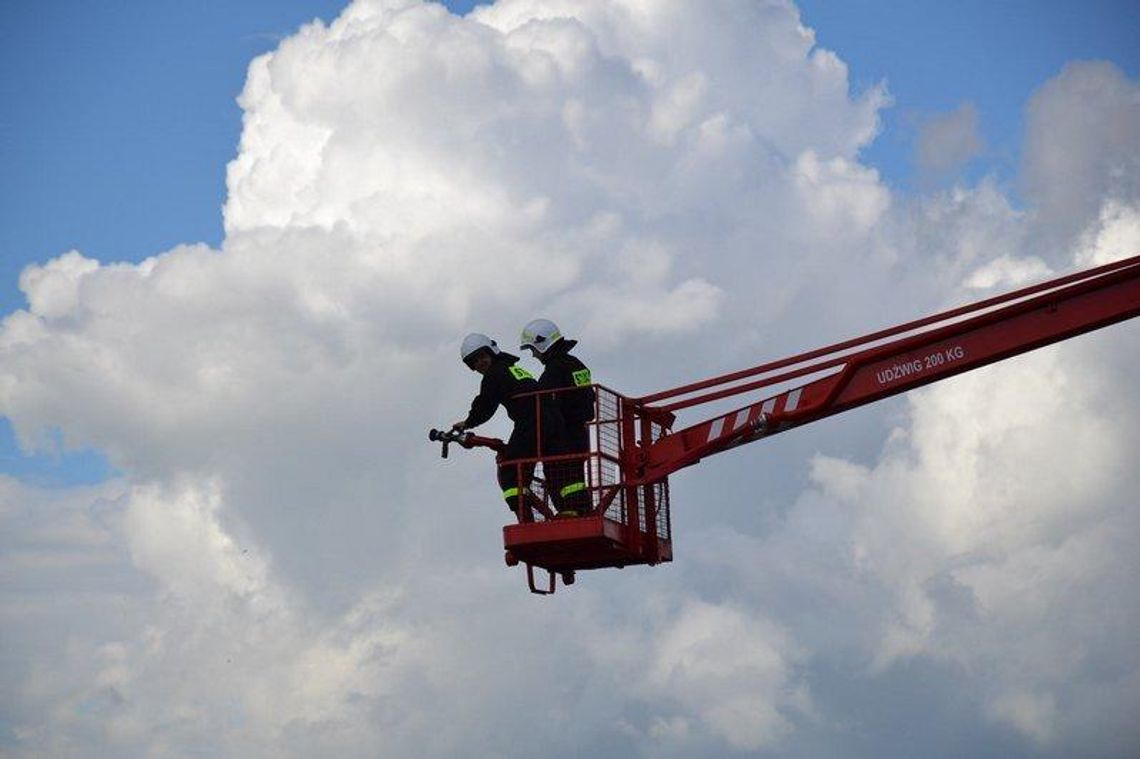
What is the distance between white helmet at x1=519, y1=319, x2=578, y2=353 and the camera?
24.9 m

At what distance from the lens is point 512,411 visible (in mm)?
24938

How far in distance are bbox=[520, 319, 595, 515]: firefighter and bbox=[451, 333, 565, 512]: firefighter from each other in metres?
0.21

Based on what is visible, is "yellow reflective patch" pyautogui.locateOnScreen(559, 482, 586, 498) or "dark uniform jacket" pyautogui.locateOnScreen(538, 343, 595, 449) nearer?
"yellow reflective patch" pyautogui.locateOnScreen(559, 482, 586, 498)

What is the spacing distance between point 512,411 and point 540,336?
3.53 feet

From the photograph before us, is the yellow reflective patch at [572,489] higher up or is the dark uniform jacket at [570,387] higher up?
the dark uniform jacket at [570,387]

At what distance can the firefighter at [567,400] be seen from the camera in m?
24.3

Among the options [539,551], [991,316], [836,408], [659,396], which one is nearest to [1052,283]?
[991,316]

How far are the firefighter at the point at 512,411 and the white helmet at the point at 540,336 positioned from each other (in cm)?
37

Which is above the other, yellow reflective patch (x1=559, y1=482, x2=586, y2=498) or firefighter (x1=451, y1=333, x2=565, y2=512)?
firefighter (x1=451, y1=333, x2=565, y2=512)

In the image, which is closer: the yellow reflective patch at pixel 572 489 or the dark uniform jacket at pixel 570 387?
the yellow reflective patch at pixel 572 489

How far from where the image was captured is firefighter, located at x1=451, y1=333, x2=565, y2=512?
24531mm

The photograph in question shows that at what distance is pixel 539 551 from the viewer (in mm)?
24250

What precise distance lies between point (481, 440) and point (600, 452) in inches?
64.2

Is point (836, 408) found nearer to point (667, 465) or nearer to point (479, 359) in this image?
point (667, 465)
